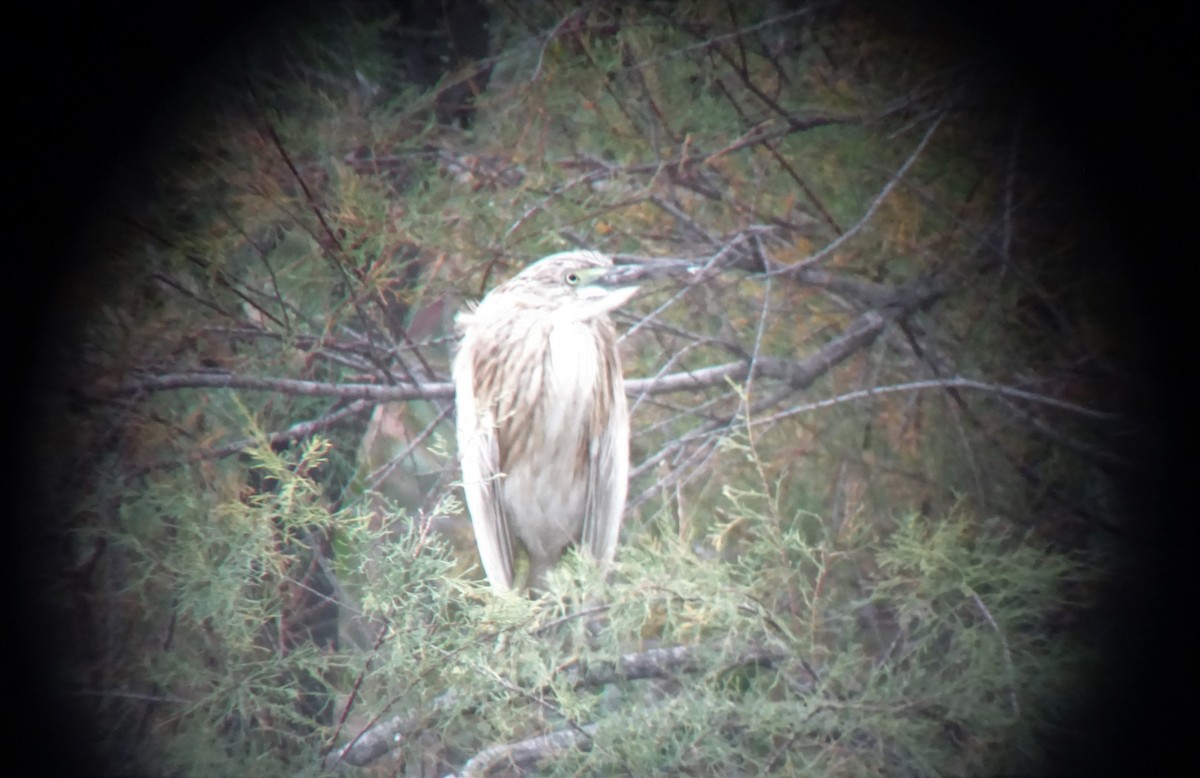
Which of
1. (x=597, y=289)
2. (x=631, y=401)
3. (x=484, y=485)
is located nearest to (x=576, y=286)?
(x=597, y=289)

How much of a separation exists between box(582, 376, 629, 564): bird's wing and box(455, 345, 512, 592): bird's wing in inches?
4.3

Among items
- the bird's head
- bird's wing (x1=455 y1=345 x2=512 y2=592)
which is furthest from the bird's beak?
bird's wing (x1=455 y1=345 x2=512 y2=592)

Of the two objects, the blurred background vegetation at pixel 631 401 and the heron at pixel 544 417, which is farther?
the heron at pixel 544 417

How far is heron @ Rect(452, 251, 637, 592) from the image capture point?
1422 millimetres

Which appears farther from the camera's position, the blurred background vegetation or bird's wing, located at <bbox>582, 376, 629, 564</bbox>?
bird's wing, located at <bbox>582, 376, 629, 564</bbox>

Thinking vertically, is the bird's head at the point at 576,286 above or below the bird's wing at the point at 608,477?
above

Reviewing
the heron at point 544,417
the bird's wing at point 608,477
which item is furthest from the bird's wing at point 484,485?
the bird's wing at point 608,477

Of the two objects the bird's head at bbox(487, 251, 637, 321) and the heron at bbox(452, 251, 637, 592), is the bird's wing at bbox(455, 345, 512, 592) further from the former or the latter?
the bird's head at bbox(487, 251, 637, 321)

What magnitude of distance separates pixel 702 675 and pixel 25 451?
3.00 feet

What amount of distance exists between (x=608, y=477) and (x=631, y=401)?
0.11m

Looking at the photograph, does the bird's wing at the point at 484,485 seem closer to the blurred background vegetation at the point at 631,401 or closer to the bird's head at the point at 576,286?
the blurred background vegetation at the point at 631,401

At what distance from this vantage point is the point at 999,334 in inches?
55.0

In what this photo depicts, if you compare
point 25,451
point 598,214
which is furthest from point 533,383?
point 25,451

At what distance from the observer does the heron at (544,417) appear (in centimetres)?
142
